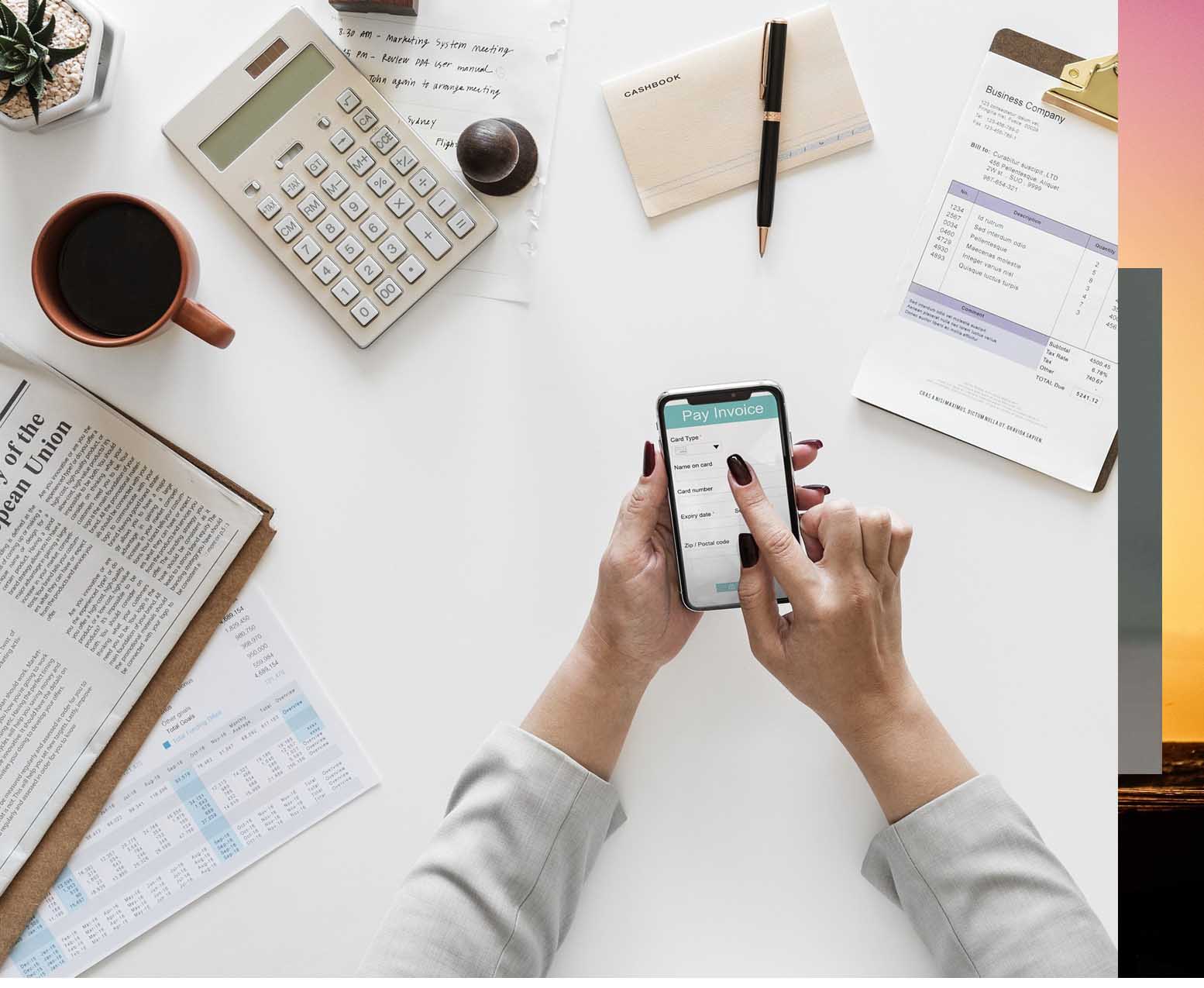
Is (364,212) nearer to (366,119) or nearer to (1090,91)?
(366,119)

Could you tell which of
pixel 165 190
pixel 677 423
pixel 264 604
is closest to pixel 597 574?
pixel 677 423

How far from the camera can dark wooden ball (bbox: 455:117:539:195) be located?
0.74 m

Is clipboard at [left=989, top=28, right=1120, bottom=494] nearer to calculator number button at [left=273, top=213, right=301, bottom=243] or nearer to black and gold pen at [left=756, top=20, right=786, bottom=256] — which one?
black and gold pen at [left=756, top=20, right=786, bottom=256]

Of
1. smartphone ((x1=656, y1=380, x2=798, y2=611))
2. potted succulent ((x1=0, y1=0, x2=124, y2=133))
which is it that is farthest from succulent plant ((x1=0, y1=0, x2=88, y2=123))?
smartphone ((x1=656, y1=380, x2=798, y2=611))

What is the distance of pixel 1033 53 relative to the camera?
30.6 inches

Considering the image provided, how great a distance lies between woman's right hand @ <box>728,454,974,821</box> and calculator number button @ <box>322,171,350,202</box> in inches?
15.6

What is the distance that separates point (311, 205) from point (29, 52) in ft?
0.73

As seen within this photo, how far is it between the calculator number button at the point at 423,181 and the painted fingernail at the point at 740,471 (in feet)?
1.12

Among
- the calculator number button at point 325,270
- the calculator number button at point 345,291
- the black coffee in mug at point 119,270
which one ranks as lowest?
the calculator number button at point 345,291

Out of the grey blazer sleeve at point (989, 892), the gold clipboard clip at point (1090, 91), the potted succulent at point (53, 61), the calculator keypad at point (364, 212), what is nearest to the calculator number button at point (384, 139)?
the calculator keypad at point (364, 212)

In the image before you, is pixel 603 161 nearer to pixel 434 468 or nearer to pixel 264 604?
pixel 434 468

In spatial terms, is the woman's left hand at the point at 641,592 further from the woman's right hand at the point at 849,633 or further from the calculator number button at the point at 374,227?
the calculator number button at the point at 374,227

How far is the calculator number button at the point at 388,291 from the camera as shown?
31.1 inches

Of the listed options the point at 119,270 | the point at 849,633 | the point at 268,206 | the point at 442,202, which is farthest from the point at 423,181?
the point at 849,633
